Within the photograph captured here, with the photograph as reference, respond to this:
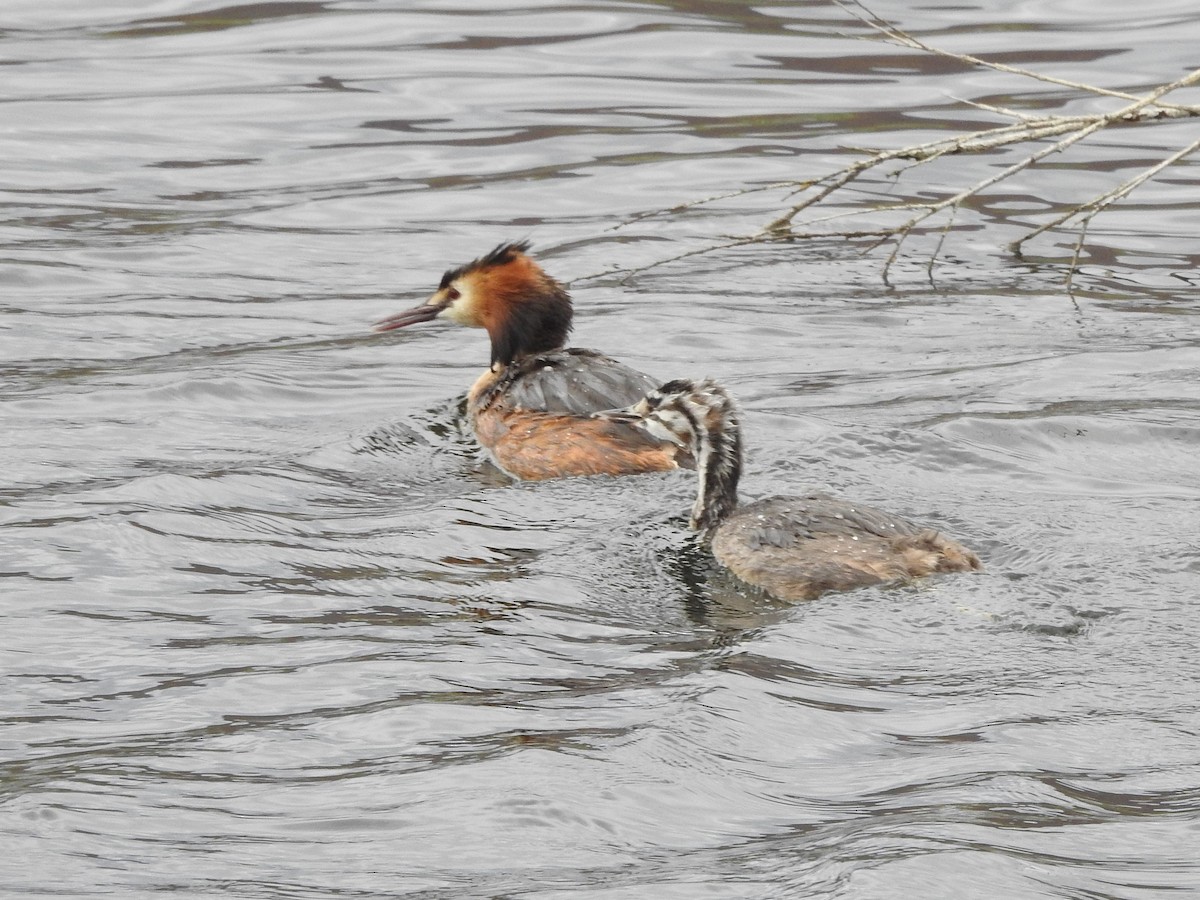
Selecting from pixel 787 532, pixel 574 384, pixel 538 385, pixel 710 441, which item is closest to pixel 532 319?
pixel 538 385

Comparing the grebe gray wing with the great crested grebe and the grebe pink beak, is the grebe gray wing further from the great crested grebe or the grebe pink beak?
the grebe pink beak

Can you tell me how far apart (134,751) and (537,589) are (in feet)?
6.55

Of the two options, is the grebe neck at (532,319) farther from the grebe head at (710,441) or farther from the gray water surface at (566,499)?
the grebe head at (710,441)

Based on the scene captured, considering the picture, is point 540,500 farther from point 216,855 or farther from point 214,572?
point 216,855

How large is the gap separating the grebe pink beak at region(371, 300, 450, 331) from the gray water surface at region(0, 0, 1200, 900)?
0.37 meters

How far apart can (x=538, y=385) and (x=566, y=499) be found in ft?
3.70

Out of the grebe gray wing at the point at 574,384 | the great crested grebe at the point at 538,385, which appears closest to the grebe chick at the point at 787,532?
the great crested grebe at the point at 538,385

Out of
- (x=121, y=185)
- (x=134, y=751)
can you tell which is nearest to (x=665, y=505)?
(x=134, y=751)

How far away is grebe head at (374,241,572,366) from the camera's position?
36.4ft

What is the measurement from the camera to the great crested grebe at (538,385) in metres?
9.85

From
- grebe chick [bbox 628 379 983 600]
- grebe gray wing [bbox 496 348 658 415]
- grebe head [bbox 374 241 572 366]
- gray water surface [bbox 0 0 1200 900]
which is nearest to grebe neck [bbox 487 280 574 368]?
grebe head [bbox 374 241 572 366]

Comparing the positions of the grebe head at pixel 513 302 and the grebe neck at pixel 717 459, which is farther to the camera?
the grebe head at pixel 513 302

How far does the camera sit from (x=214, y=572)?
8266 mm

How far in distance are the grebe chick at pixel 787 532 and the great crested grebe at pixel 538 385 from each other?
0.52m
